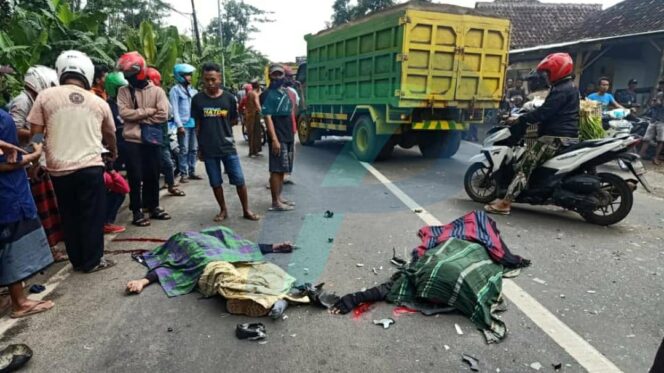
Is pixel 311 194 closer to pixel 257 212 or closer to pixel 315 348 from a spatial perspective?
pixel 257 212

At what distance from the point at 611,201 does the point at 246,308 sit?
4119 mm

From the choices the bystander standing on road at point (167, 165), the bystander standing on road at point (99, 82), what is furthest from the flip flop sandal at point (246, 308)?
the bystander standing on road at point (167, 165)

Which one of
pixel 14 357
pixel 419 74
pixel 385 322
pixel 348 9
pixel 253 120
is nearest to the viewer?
pixel 14 357

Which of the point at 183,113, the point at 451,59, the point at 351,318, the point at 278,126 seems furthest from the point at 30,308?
the point at 451,59

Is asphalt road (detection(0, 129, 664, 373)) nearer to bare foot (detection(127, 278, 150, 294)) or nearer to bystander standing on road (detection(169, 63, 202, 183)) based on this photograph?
bare foot (detection(127, 278, 150, 294))

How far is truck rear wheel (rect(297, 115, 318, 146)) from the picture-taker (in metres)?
12.3

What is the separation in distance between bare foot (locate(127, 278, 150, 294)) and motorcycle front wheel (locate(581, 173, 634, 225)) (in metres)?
4.53

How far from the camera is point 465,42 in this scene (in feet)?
27.0

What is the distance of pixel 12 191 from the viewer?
2.91 meters

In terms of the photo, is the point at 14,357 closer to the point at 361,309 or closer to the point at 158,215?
the point at 361,309

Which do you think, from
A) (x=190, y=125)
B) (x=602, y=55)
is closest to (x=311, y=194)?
(x=190, y=125)

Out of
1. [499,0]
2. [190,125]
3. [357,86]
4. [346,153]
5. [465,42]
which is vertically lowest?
[346,153]

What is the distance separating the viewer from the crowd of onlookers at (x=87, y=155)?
299 centimetres

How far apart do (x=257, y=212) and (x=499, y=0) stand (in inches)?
1007
